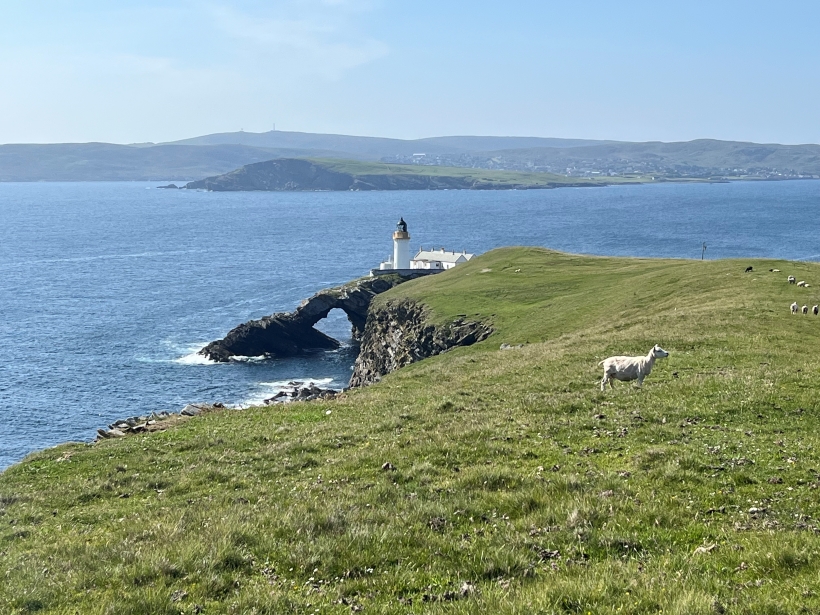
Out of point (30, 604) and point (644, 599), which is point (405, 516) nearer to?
point (644, 599)

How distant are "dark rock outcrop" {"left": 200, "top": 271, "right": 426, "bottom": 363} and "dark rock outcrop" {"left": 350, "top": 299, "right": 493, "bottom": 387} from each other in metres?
11.0

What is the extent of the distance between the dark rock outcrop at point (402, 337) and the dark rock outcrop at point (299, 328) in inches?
434

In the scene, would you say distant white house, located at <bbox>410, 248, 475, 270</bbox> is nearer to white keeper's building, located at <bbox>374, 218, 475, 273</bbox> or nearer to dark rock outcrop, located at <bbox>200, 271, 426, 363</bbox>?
white keeper's building, located at <bbox>374, 218, 475, 273</bbox>

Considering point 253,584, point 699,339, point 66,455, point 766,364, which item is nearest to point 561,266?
point 699,339

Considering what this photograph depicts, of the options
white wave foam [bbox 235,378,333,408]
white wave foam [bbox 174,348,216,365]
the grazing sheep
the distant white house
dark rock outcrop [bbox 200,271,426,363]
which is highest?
the grazing sheep

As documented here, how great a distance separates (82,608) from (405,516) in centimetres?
514

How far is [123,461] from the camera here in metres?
19.8

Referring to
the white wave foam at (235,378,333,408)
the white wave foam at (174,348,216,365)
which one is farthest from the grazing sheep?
the white wave foam at (174,348,216,365)

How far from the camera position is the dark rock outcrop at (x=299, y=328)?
95062 millimetres

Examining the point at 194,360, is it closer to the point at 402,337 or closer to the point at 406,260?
the point at 402,337

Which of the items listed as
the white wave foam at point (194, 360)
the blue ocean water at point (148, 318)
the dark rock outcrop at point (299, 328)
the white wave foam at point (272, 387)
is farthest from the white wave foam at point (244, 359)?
the white wave foam at point (272, 387)

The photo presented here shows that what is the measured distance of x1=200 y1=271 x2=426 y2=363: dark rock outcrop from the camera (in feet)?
312

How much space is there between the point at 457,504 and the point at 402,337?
70.1 meters

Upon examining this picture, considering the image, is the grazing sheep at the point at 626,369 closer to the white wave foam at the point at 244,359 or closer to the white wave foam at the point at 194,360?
the white wave foam at the point at 194,360
